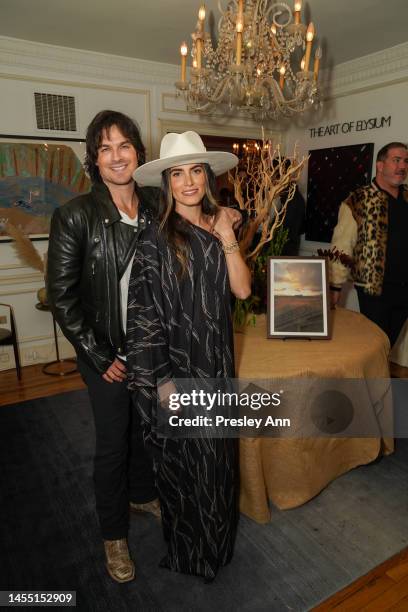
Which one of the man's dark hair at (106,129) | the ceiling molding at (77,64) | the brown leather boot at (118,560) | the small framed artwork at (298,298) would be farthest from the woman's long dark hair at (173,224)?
the ceiling molding at (77,64)

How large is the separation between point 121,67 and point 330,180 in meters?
2.33

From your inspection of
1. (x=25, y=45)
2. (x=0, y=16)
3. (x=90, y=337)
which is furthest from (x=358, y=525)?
(x=25, y=45)

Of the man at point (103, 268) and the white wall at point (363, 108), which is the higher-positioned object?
the white wall at point (363, 108)

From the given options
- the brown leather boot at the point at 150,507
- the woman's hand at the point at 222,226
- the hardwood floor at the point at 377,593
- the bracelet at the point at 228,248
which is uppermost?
the woman's hand at the point at 222,226

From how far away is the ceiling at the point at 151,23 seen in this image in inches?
112

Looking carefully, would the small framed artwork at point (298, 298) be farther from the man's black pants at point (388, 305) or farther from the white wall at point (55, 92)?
the white wall at point (55, 92)

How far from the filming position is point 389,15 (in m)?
3.00

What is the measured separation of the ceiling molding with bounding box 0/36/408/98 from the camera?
3.53 metres

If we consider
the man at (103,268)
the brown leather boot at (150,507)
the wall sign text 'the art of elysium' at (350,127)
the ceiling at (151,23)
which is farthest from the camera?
the wall sign text 'the art of elysium' at (350,127)

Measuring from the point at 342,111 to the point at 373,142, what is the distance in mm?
532

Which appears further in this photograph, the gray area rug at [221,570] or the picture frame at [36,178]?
the picture frame at [36,178]

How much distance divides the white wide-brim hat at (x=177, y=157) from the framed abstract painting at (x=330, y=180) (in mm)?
3070

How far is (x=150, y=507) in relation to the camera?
7.01 ft
